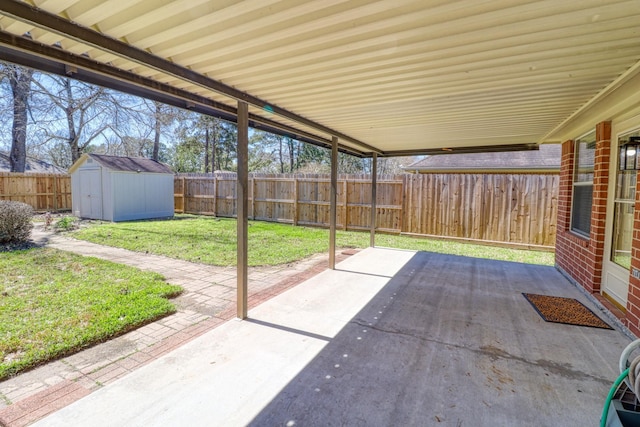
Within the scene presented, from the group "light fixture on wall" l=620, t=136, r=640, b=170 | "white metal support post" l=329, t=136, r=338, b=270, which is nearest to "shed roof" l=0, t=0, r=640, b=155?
"light fixture on wall" l=620, t=136, r=640, b=170

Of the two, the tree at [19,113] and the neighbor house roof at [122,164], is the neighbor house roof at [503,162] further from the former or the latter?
the tree at [19,113]

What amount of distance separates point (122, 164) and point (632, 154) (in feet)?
45.8

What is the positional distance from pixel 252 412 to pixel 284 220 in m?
9.72

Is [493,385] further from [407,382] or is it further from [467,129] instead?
[467,129]

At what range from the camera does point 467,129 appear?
5027mm

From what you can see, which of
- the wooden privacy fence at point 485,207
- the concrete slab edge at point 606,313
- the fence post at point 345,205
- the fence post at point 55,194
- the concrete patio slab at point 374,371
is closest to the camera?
the concrete patio slab at point 374,371

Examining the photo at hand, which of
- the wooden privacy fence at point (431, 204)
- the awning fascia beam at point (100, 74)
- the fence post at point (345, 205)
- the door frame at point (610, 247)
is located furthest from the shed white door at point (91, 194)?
the door frame at point (610, 247)

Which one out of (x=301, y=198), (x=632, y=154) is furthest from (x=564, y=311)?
(x=301, y=198)

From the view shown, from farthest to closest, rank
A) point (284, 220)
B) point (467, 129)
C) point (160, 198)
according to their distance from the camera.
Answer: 1. point (160, 198)
2. point (284, 220)
3. point (467, 129)

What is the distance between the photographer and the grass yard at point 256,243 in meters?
6.43

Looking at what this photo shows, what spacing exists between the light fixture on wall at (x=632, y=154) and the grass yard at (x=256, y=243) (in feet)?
12.7

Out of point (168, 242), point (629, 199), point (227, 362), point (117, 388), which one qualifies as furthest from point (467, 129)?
point (168, 242)

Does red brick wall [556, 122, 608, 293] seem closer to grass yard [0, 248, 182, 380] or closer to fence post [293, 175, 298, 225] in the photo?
grass yard [0, 248, 182, 380]

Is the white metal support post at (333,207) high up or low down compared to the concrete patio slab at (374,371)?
up
